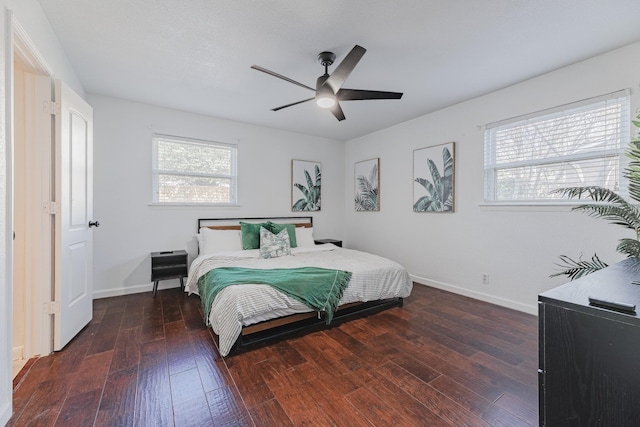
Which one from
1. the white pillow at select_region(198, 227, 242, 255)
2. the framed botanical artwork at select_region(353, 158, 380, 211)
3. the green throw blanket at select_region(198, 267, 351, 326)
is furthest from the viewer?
the framed botanical artwork at select_region(353, 158, 380, 211)

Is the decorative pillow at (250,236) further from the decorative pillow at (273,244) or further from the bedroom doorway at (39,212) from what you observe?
the bedroom doorway at (39,212)

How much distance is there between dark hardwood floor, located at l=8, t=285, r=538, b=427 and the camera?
60.7 inches

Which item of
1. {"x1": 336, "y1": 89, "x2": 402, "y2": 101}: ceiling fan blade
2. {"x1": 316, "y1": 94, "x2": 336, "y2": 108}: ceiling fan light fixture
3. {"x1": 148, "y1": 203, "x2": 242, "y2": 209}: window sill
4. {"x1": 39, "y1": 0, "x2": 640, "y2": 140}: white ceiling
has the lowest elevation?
{"x1": 148, "y1": 203, "x2": 242, "y2": 209}: window sill

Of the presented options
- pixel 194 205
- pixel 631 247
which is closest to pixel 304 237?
pixel 194 205

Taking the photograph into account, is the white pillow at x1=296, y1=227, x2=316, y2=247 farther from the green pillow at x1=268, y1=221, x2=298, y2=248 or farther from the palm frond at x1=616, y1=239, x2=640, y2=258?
the palm frond at x1=616, y1=239, x2=640, y2=258

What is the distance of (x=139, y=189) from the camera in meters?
3.79

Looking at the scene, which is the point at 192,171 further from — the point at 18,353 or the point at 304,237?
the point at 18,353

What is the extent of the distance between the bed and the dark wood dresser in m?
1.86

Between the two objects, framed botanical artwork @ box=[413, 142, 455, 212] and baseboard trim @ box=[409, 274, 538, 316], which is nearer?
baseboard trim @ box=[409, 274, 538, 316]

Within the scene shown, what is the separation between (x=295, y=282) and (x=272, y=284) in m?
0.23

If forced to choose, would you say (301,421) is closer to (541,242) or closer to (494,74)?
(541,242)

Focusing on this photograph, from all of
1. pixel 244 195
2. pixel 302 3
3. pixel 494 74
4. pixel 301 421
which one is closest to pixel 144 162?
pixel 244 195

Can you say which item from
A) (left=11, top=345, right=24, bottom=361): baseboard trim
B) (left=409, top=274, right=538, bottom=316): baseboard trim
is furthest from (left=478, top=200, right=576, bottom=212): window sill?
(left=11, top=345, right=24, bottom=361): baseboard trim

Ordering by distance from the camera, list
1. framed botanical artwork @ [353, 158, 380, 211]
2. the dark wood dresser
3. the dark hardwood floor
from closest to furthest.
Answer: the dark wood dresser
the dark hardwood floor
framed botanical artwork @ [353, 158, 380, 211]
